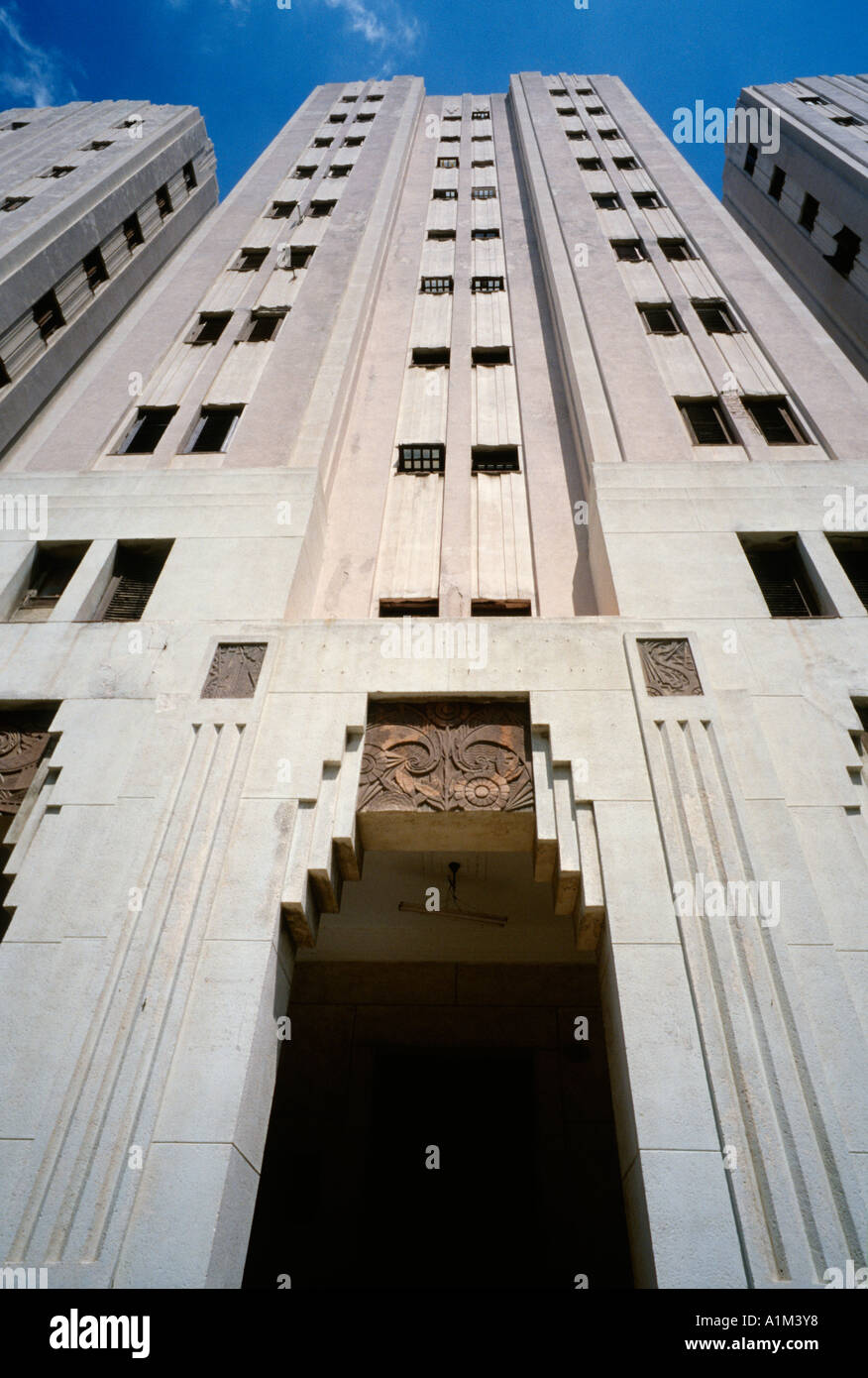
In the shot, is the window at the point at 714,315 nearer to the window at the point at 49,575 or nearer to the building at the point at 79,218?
the window at the point at 49,575

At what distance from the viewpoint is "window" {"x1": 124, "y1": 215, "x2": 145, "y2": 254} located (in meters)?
21.3

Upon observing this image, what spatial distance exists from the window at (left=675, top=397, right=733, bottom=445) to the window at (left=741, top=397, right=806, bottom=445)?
55 centimetres

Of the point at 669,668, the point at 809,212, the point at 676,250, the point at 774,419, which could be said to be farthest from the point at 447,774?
the point at 809,212

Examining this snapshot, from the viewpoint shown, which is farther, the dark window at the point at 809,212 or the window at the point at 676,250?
the dark window at the point at 809,212

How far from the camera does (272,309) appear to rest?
1742 centimetres

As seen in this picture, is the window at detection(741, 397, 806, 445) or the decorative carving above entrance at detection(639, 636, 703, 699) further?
the window at detection(741, 397, 806, 445)

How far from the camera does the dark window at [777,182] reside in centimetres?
2520

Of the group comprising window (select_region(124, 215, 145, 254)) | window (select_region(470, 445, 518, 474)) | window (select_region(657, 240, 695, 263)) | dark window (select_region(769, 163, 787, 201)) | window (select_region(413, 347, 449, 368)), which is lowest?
window (select_region(470, 445, 518, 474))

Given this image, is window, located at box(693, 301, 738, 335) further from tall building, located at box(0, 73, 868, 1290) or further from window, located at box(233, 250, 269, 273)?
window, located at box(233, 250, 269, 273)

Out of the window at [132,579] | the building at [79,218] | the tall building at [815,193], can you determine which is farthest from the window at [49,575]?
the tall building at [815,193]

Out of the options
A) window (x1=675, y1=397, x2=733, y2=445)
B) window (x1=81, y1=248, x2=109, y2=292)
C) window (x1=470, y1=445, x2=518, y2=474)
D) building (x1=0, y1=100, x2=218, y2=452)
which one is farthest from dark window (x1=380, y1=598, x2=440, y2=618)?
window (x1=81, y1=248, x2=109, y2=292)

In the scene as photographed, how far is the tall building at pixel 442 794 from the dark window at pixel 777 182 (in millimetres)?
10598
